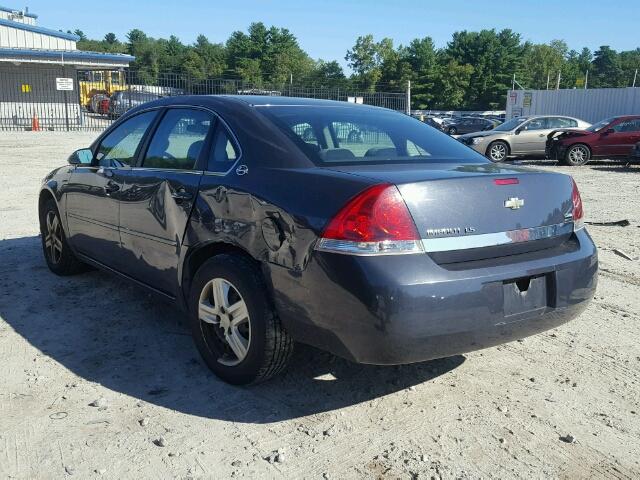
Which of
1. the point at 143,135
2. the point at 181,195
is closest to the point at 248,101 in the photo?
the point at 181,195

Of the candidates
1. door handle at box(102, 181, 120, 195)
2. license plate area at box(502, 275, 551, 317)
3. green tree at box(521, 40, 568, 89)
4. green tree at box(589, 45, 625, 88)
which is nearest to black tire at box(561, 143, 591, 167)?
door handle at box(102, 181, 120, 195)

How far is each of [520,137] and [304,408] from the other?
706 inches

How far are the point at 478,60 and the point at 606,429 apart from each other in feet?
330

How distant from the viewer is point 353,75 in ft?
365

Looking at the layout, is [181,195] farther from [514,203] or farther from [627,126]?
[627,126]

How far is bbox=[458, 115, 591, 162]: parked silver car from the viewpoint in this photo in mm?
19391

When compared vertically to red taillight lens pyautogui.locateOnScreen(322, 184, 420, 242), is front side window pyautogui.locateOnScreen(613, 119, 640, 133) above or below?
above

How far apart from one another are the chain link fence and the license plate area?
26.0 metres

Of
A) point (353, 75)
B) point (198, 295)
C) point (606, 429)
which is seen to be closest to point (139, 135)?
point (198, 295)

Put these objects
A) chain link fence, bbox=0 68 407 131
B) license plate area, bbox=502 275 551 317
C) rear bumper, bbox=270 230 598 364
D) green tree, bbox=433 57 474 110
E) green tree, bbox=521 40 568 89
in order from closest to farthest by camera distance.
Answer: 1. rear bumper, bbox=270 230 598 364
2. license plate area, bbox=502 275 551 317
3. chain link fence, bbox=0 68 407 131
4. green tree, bbox=433 57 474 110
5. green tree, bbox=521 40 568 89

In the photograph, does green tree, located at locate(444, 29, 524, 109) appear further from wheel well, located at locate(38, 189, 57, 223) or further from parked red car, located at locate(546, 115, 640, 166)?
wheel well, located at locate(38, 189, 57, 223)

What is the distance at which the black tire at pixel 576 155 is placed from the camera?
1812cm

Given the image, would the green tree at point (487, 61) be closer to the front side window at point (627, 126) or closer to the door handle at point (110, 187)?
the front side window at point (627, 126)

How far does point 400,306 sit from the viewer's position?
273 cm
